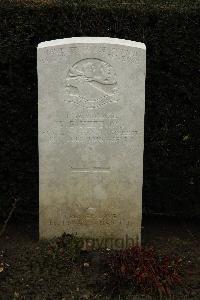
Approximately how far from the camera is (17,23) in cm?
521

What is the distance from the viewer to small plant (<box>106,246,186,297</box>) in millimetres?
4277

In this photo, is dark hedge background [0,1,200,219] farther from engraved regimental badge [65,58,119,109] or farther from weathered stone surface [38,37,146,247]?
engraved regimental badge [65,58,119,109]

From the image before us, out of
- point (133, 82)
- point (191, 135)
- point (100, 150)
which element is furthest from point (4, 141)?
point (191, 135)

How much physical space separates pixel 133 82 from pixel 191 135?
112 cm

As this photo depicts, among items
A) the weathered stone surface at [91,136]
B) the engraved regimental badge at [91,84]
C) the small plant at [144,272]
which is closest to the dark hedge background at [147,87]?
the weathered stone surface at [91,136]

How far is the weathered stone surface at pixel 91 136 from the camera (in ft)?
15.5

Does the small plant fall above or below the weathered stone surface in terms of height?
below

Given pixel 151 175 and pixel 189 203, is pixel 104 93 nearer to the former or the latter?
pixel 151 175

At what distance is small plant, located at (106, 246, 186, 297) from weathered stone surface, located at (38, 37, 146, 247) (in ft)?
1.99

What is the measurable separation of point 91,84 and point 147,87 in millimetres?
844

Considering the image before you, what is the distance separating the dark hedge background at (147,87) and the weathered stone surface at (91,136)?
587mm

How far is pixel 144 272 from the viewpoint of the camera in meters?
4.29

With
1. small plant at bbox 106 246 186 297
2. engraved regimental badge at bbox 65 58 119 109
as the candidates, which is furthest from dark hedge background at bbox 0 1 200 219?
small plant at bbox 106 246 186 297

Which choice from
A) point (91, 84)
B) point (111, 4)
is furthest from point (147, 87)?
point (111, 4)
